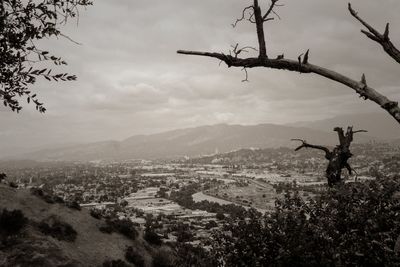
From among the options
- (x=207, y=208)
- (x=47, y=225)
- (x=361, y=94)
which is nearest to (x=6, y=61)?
(x=361, y=94)

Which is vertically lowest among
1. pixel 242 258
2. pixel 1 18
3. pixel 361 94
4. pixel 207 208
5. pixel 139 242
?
pixel 207 208

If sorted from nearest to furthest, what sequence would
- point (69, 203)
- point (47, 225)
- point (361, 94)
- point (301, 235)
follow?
point (361, 94), point (301, 235), point (47, 225), point (69, 203)

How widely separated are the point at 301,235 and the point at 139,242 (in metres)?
24.2

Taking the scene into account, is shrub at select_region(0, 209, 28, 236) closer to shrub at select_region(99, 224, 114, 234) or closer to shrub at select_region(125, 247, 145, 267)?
shrub at select_region(99, 224, 114, 234)

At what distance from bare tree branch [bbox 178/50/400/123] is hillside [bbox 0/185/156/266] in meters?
21.6

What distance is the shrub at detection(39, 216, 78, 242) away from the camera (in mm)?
28508

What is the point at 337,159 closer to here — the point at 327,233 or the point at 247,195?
the point at 327,233

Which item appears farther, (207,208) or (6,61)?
(207,208)

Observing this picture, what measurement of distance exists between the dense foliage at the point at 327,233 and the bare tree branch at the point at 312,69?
19.9 ft

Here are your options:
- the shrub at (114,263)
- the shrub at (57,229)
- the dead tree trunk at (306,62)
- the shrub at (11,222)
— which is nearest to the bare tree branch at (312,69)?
the dead tree trunk at (306,62)

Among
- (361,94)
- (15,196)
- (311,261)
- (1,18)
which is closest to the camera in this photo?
(361,94)

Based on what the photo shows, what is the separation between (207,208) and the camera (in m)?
105

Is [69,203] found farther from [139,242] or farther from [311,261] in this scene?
[311,261]

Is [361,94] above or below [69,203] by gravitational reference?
above
